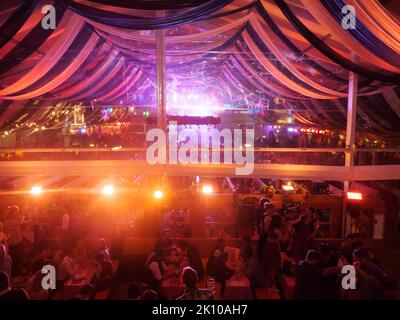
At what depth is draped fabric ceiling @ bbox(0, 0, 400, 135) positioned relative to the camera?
3342mm

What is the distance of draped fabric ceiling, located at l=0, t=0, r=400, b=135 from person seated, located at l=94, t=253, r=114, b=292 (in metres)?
2.48

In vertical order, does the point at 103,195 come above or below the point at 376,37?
below

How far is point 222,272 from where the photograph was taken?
13.1ft

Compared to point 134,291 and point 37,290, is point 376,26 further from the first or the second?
point 37,290

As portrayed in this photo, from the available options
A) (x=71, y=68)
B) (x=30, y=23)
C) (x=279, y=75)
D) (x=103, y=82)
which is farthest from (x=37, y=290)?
(x=103, y=82)

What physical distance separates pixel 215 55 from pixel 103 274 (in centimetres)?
496

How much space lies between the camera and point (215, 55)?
7234mm

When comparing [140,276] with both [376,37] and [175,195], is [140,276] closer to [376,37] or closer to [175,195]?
[175,195]

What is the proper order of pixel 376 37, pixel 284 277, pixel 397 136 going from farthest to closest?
1. pixel 397 136
2. pixel 284 277
3. pixel 376 37

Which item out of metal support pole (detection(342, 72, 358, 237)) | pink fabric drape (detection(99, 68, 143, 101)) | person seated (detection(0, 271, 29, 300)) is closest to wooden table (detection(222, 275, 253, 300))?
person seated (detection(0, 271, 29, 300))

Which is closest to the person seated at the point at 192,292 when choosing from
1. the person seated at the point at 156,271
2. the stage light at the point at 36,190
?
the person seated at the point at 156,271
